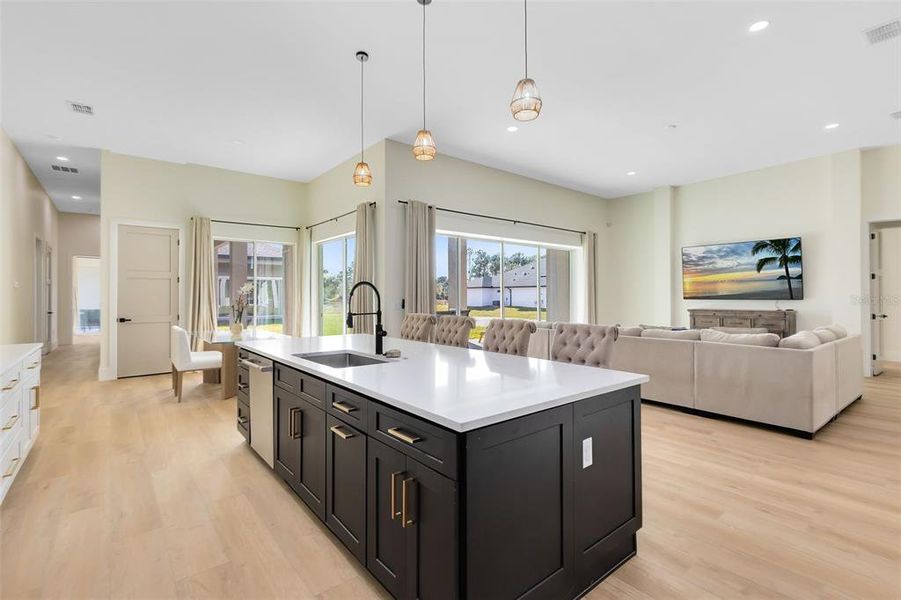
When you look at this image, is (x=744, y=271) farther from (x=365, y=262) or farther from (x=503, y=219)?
(x=365, y=262)

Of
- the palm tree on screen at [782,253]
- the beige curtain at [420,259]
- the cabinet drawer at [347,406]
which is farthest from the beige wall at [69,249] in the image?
the palm tree on screen at [782,253]

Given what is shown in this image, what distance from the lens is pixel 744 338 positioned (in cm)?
379

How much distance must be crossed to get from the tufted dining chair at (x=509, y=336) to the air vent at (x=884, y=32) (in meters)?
3.40

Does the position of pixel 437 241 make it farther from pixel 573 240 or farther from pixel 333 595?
pixel 333 595

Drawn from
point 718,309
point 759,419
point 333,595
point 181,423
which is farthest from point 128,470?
point 718,309

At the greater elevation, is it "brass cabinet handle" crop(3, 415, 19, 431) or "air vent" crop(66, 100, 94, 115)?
"air vent" crop(66, 100, 94, 115)

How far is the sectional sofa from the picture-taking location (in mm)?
3434

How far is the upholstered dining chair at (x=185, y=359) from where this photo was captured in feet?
14.7

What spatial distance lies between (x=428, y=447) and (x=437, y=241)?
16.4ft

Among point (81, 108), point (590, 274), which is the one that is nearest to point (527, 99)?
point (81, 108)

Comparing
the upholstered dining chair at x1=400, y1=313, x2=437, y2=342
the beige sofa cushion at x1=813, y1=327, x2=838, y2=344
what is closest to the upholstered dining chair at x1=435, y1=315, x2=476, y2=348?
the upholstered dining chair at x1=400, y1=313, x2=437, y2=342

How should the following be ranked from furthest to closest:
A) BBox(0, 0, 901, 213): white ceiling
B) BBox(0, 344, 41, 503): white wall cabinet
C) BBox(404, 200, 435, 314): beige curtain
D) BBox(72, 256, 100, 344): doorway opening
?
BBox(72, 256, 100, 344): doorway opening → BBox(404, 200, 435, 314): beige curtain → BBox(0, 0, 901, 213): white ceiling → BBox(0, 344, 41, 503): white wall cabinet

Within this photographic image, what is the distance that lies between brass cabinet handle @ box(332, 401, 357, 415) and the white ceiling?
8.65 ft

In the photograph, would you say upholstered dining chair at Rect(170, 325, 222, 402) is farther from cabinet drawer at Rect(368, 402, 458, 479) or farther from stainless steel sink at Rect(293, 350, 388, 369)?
cabinet drawer at Rect(368, 402, 458, 479)
